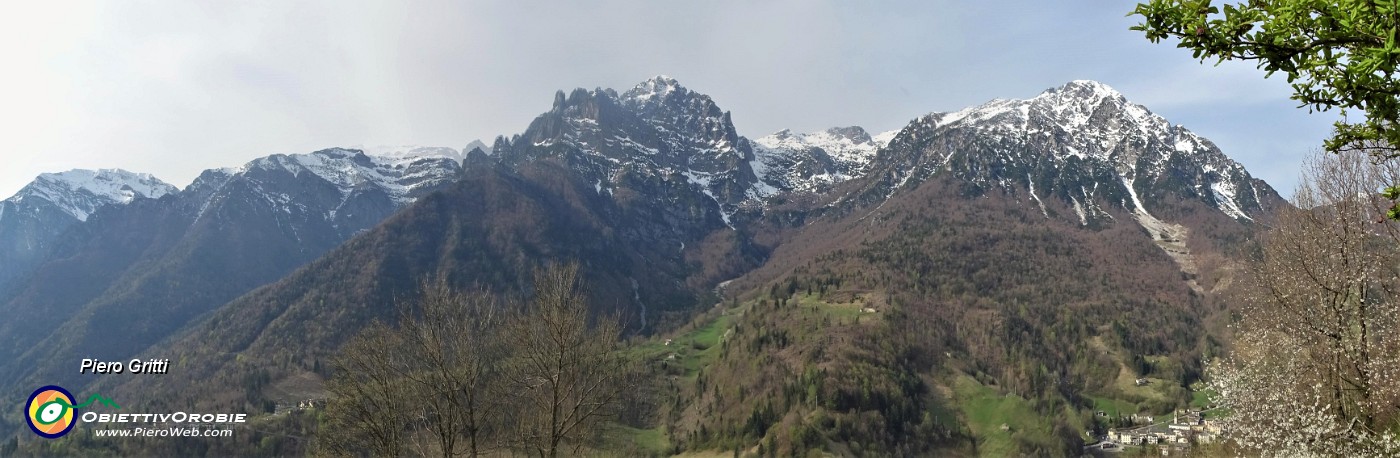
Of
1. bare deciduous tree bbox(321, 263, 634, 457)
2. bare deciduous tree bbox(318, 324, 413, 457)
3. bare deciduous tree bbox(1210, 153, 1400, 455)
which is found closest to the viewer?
bare deciduous tree bbox(1210, 153, 1400, 455)

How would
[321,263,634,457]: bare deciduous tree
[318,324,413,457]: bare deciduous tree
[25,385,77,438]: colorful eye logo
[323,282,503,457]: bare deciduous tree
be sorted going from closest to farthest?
[321,263,634,457]: bare deciduous tree
[323,282,503,457]: bare deciduous tree
[318,324,413,457]: bare deciduous tree
[25,385,77,438]: colorful eye logo

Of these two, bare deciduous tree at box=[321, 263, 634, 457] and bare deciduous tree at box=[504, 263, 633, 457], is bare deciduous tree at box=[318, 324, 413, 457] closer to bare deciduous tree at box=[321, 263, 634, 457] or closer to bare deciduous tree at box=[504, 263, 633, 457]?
bare deciduous tree at box=[321, 263, 634, 457]

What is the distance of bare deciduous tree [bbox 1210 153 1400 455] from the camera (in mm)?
22875

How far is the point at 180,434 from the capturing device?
160125mm

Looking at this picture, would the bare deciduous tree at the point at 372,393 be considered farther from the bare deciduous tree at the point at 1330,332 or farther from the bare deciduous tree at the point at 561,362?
the bare deciduous tree at the point at 1330,332

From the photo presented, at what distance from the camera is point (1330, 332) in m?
24.3

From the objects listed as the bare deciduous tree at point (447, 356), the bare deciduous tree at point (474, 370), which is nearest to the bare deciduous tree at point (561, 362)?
the bare deciduous tree at point (474, 370)

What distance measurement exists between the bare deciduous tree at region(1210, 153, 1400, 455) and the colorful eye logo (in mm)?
77445

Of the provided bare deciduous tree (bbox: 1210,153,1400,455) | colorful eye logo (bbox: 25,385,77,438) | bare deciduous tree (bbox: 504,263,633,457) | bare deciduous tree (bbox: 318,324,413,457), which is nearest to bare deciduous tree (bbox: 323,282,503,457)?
bare deciduous tree (bbox: 318,324,413,457)

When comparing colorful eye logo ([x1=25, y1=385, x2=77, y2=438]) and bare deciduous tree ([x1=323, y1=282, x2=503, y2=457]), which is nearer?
bare deciduous tree ([x1=323, y1=282, x2=503, y2=457])

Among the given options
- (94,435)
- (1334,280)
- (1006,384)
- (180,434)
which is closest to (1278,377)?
(1334,280)

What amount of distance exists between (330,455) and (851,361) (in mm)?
165763

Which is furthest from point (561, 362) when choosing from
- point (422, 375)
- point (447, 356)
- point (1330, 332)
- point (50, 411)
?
point (50, 411)

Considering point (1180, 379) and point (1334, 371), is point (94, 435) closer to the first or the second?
point (1334, 371)
